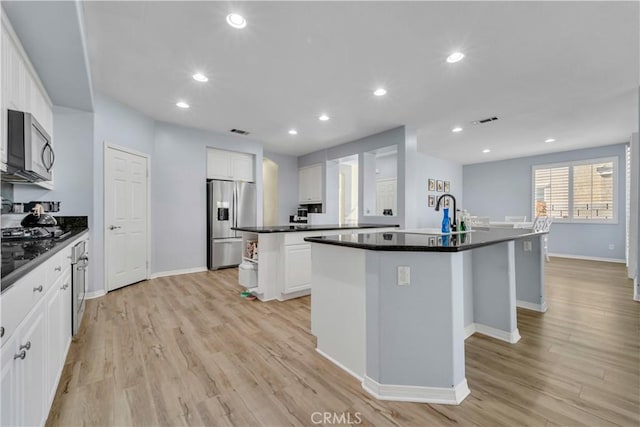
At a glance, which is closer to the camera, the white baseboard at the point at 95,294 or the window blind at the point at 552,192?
the white baseboard at the point at 95,294

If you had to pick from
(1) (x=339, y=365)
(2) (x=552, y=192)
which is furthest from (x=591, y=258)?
(1) (x=339, y=365)

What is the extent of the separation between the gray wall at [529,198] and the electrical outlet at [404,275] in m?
7.24

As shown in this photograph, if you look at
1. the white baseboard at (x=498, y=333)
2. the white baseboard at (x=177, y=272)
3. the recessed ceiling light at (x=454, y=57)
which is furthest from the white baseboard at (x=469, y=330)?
the white baseboard at (x=177, y=272)

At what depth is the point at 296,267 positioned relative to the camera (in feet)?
11.3

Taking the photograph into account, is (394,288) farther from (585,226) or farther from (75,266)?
(585,226)

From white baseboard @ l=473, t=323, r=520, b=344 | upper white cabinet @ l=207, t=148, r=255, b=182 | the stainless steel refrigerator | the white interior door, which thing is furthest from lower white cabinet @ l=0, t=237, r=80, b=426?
upper white cabinet @ l=207, t=148, r=255, b=182

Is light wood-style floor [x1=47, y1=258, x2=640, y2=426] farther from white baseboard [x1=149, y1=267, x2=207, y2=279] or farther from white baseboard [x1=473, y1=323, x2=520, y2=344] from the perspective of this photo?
white baseboard [x1=149, y1=267, x2=207, y2=279]

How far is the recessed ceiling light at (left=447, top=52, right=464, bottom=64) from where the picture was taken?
2.59 m

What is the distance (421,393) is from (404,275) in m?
0.70

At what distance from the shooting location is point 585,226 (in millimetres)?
6328

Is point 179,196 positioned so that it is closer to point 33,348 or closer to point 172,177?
point 172,177

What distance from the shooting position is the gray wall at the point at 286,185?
Result: 275 inches

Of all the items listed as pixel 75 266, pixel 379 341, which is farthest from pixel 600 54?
pixel 75 266

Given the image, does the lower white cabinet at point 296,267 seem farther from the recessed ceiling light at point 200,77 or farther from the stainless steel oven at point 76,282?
the recessed ceiling light at point 200,77
